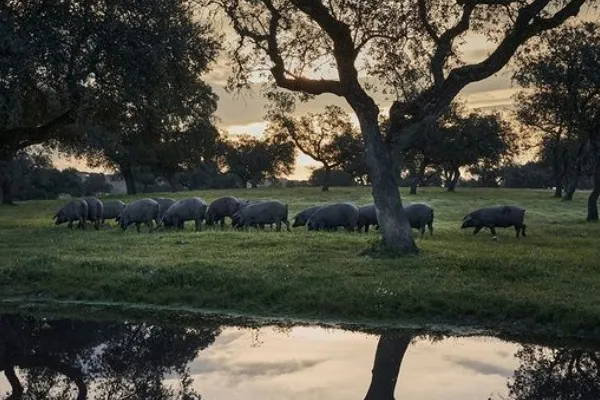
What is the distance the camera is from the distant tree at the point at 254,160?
111m

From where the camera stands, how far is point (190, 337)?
13352mm

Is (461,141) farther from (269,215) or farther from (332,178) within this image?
(332,178)

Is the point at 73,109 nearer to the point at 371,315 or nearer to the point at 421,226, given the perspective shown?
the point at 371,315

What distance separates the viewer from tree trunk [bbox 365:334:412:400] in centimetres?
993

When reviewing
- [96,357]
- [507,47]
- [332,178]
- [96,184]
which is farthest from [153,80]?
[332,178]

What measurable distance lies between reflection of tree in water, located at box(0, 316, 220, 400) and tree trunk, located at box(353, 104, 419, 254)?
8839 mm

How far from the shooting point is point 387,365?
37.6ft

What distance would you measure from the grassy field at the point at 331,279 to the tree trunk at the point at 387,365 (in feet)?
4.81

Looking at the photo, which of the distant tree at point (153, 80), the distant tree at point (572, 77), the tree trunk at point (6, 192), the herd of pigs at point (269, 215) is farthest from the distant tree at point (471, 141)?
the distant tree at point (153, 80)

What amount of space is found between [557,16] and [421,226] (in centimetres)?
1281

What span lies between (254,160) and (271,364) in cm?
10103

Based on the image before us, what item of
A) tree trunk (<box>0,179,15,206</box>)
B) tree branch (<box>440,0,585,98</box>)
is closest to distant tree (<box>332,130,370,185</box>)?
tree trunk (<box>0,179,15,206</box>)

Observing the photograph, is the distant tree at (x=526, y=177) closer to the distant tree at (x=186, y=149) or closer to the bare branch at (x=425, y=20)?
the distant tree at (x=186, y=149)

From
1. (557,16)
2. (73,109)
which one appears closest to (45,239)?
(73,109)
